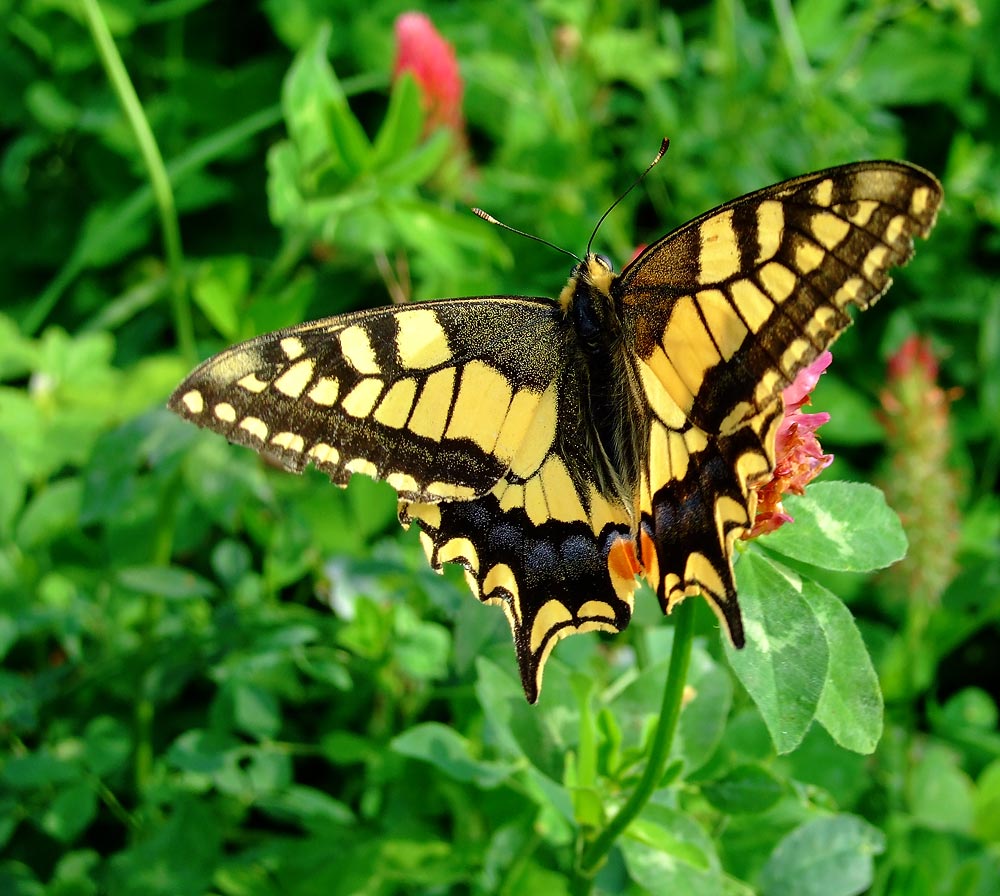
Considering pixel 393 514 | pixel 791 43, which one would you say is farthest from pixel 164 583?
pixel 791 43

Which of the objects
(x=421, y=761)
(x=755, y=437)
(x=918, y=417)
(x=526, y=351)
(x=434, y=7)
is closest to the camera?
(x=755, y=437)

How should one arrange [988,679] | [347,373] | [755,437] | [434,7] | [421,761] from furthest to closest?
1. [434,7]
2. [988,679]
3. [421,761]
4. [347,373]
5. [755,437]

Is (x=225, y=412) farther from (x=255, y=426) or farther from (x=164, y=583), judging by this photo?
(x=164, y=583)

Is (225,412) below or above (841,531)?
below

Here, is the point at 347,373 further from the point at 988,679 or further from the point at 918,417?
the point at 988,679

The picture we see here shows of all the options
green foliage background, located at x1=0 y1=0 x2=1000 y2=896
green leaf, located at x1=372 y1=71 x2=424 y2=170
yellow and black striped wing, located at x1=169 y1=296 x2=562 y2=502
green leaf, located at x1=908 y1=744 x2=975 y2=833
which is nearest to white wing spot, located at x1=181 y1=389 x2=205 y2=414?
yellow and black striped wing, located at x1=169 y1=296 x2=562 y2=502

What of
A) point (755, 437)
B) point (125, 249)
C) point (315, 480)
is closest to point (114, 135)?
point (125, 249)

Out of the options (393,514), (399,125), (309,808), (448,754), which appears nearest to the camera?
(448,754)
